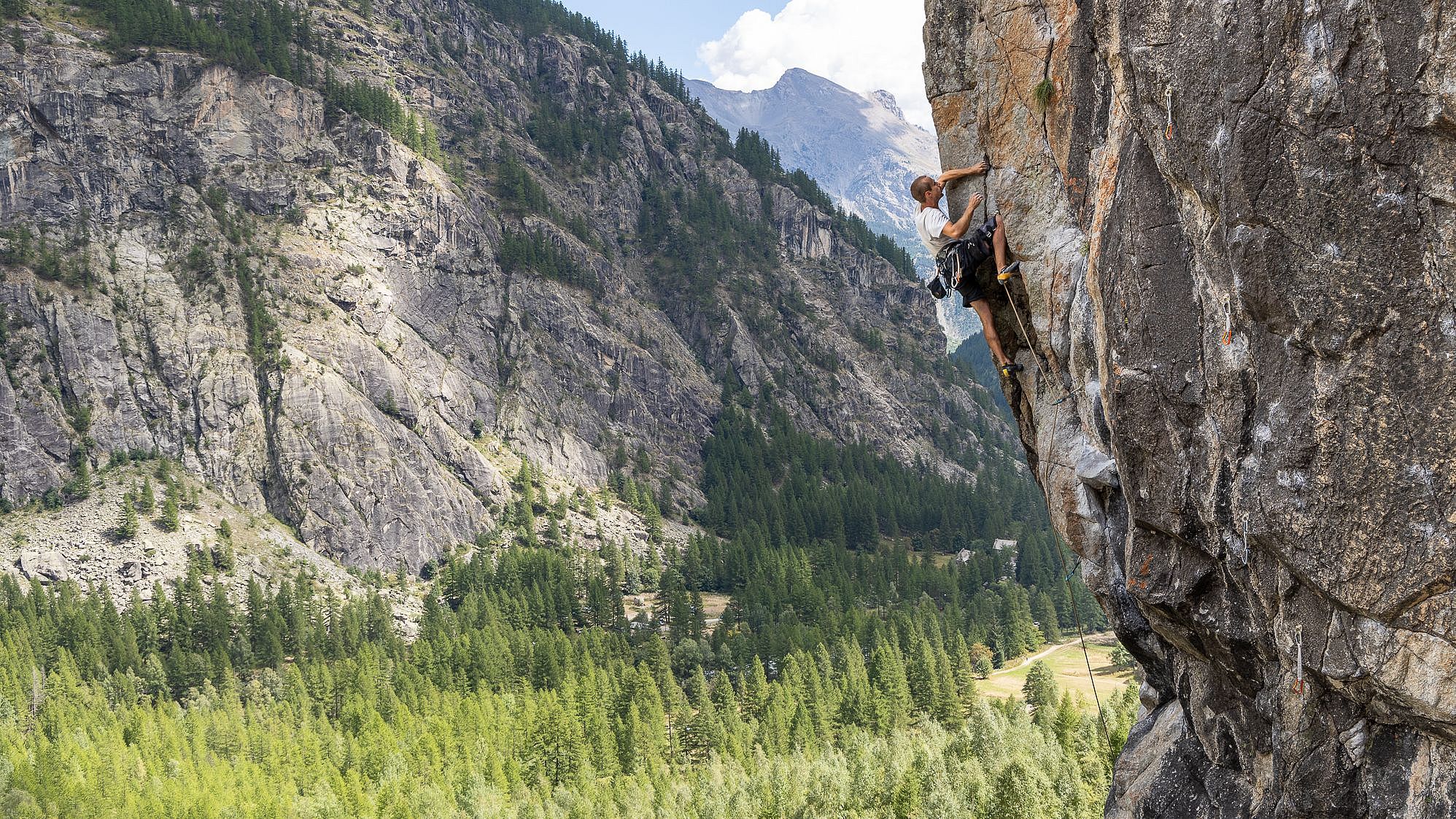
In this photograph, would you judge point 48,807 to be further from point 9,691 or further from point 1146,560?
point 1146,560

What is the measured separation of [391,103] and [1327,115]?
670ft

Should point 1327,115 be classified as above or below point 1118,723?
above

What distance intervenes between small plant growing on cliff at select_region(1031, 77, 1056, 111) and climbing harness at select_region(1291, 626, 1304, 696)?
677cm

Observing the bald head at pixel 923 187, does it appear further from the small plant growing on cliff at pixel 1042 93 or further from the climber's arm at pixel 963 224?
the small plant growing on cliff at pixel 1042 93

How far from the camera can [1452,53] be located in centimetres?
712

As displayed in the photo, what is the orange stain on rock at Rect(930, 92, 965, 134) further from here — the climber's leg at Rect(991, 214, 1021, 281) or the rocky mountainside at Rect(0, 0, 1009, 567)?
the rocky mountainside at Rect(0, 0, 1009, 567)

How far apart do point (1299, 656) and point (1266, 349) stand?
2942mm

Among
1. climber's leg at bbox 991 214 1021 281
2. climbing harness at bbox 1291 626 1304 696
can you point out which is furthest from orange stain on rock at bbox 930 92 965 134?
climbing harness at bbox 1291 626 1304 696

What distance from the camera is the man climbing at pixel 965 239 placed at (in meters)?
13.0

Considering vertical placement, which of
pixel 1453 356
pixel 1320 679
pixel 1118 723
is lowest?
pixel 1118 723

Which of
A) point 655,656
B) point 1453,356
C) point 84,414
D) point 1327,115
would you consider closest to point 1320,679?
point 1453,356

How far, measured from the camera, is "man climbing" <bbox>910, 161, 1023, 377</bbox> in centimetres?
1297

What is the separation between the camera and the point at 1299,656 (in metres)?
9.16

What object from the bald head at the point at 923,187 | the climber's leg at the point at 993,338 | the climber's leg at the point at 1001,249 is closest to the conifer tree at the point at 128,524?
the climber's leg at the point at 993,338
